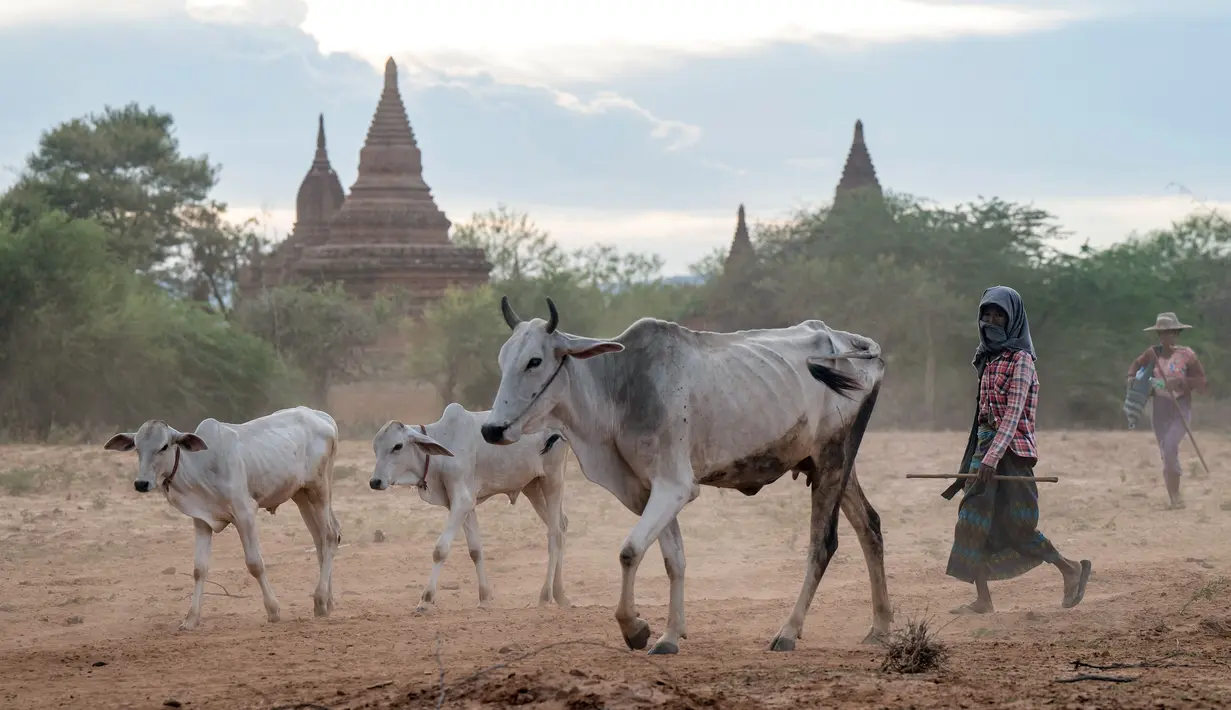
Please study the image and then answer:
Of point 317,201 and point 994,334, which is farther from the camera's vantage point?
point 317,201

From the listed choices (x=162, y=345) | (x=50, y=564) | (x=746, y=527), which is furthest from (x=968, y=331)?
(x=50, y=564)

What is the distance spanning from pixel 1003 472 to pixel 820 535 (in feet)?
4.01

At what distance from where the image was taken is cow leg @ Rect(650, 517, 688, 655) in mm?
6727

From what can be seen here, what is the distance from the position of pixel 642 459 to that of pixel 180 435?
3.01m

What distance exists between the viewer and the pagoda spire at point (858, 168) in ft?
138

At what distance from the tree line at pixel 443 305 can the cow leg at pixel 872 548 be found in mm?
14734

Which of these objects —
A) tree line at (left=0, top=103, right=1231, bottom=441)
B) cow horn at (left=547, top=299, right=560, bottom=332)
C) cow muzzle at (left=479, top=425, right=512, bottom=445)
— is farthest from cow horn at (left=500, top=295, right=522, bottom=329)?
tree line at (left=0, top=103, right=1231, bottom=441)

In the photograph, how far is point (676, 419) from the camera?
22.5 ft

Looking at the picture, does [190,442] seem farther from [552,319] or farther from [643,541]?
[643,541]

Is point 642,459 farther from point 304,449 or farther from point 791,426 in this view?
point 304,449

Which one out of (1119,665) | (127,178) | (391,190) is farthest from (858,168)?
(1119,665)

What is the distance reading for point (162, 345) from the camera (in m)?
24.9

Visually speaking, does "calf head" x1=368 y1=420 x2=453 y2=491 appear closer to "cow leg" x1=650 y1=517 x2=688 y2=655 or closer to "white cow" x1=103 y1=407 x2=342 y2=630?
"white cow" x1=103 y1=407 x2=342 y2=630

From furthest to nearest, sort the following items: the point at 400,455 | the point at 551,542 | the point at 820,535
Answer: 1. the point at 551,542
2. the point at 400,455
3. the point at 820,535
